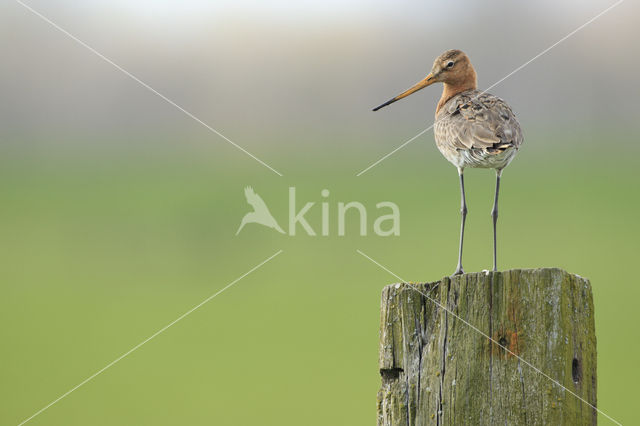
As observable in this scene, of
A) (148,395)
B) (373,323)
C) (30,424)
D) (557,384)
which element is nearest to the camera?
(557,384)

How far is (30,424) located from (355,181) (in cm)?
1623

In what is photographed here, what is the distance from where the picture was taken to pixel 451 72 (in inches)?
298

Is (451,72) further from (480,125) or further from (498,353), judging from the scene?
(498,353)

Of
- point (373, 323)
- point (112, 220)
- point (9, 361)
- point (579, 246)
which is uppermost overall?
point (112, 220)

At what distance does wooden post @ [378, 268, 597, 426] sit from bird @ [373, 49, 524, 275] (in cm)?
198

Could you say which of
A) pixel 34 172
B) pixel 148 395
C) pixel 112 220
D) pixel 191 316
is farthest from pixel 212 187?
pixel 148 395

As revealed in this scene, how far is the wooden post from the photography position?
12.1 feet

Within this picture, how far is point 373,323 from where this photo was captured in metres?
20.1

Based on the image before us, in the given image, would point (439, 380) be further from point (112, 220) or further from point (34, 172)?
point (34, 172)

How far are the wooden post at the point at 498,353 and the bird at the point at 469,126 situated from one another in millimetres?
1983

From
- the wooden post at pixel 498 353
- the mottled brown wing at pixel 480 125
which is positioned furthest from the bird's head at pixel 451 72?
the wooden post at pixel 498 353

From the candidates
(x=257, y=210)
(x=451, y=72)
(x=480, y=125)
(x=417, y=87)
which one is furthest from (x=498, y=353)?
(x=257, y=210)

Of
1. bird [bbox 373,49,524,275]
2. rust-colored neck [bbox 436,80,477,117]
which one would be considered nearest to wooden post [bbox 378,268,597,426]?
bird [bbox 373,49,524,275]

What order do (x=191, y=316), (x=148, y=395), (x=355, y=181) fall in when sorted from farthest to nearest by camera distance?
(x=355, y=181) → (x=191, y=316) → (x=148, y=395)
